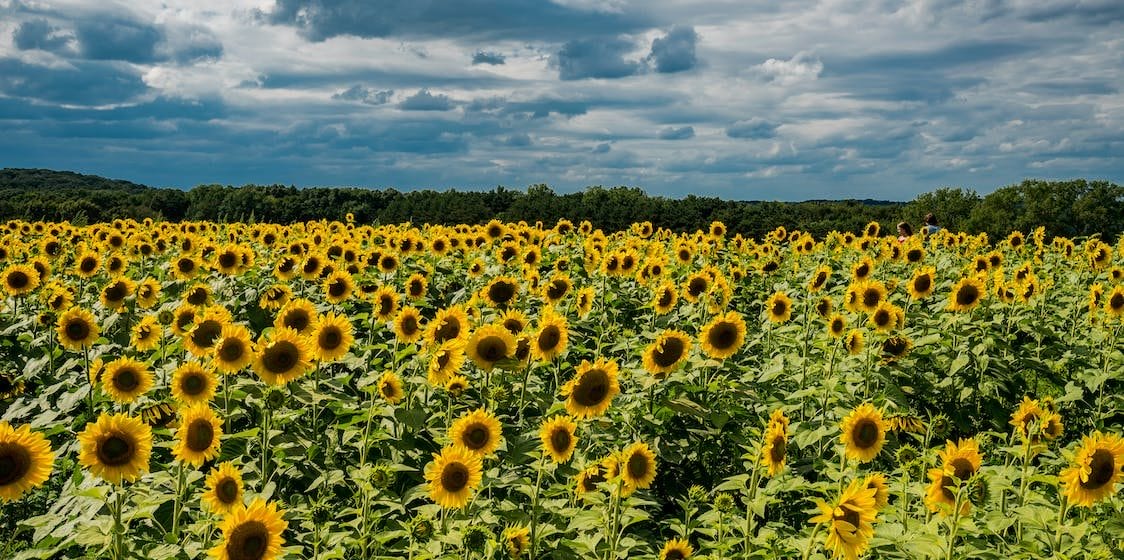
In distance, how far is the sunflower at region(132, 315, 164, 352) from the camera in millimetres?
7188

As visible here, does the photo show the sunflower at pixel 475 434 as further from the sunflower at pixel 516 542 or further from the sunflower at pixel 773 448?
the sunflower at pixel 773 448

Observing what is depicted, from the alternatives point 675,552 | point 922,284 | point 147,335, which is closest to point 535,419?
point 675,552

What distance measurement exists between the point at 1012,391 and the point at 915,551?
553cm

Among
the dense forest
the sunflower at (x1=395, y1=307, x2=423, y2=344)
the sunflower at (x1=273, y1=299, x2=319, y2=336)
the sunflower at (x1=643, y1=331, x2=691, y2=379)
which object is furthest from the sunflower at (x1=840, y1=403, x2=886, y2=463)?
the dense forest

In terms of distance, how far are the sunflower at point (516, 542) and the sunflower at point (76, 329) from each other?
4.87 m

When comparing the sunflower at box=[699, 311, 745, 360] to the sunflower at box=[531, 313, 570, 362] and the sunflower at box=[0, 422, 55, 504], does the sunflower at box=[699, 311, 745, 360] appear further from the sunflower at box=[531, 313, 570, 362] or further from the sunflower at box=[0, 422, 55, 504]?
the sunflower at box=[0, 422, 55, 504]

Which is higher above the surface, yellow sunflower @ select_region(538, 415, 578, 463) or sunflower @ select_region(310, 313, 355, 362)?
sunflower @ select_region(310, 313, 355, 362)

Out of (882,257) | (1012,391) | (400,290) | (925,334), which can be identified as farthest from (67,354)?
(882,257)

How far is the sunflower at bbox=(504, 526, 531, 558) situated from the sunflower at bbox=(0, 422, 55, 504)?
2226 mm

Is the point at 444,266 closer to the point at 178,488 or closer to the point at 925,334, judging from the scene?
the point at 925,334

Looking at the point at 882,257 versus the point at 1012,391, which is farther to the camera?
the point at 882,257

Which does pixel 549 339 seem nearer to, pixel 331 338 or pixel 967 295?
pixel 331 338

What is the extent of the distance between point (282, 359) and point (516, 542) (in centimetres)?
227

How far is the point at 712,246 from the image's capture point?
573 inches
